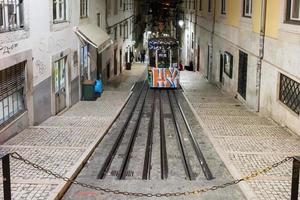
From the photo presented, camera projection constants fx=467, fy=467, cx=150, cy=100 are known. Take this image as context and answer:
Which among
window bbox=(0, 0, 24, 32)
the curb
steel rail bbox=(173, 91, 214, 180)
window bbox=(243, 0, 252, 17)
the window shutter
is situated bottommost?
steel rail bbox=(173, 91, 214, 180)

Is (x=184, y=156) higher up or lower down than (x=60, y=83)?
lower down

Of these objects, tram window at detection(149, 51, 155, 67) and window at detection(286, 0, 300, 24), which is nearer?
window at detection(286, 0, 300, 24)

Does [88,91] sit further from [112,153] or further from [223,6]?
[223,6]

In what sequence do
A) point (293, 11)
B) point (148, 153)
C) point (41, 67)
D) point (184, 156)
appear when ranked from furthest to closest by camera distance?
point (41, 67)
point (293, 11)
point (148, 153)
point (184, 156)

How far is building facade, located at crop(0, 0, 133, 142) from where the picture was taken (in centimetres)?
1200

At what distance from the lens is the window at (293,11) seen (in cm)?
1327

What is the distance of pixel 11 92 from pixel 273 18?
8.50 meters

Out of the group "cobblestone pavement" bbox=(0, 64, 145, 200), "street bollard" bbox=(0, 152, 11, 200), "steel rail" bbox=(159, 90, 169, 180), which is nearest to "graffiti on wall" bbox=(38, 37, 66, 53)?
"cobblestone pavement" bbox=(0, 64, 145, 200)

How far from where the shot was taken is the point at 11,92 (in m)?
12.4

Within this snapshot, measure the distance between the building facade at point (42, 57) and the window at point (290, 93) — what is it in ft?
24.4

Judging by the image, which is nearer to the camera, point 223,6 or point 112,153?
point 112,153

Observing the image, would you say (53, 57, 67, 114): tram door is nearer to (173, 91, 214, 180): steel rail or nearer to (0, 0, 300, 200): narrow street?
(0, 0, 300, 200): narrow street

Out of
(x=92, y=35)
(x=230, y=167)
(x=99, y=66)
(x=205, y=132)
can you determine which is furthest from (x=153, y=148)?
(x=99, y=66)

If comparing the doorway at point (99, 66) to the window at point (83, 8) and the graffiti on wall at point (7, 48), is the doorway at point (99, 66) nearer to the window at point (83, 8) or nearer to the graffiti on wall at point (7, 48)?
the window at point (83, 8)
